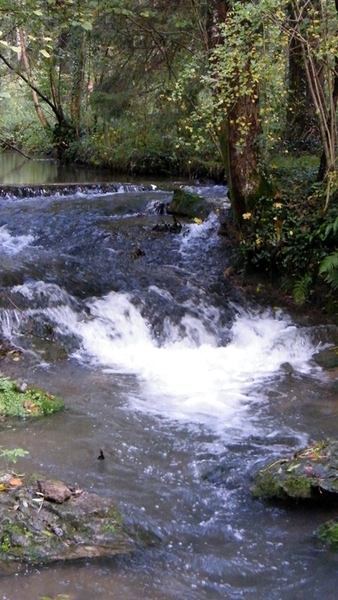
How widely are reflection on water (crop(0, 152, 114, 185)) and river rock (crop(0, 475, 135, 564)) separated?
14.0 m

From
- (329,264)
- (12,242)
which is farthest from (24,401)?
(12,242)

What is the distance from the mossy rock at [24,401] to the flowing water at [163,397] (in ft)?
0.65

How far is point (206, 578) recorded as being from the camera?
4.17 m

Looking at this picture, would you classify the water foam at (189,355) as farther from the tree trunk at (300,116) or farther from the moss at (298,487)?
the tree trunk at (300,116)

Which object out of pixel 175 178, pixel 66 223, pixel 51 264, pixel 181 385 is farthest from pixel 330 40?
pixel 175 178

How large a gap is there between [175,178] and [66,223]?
6027 mm

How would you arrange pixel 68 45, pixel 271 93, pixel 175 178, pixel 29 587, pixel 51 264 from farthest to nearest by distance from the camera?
pixel 68 45
pixel 175 178
pixel 51 264
pixel 271 93
pixel 29 587

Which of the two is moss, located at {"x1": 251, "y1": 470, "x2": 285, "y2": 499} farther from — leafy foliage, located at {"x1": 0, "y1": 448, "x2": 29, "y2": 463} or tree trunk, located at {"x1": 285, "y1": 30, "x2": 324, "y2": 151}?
tree trunk, located at {"x1": 285, "y1": 30, "x2": 324, "y2": 151}

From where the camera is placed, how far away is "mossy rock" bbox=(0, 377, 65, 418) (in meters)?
6.46

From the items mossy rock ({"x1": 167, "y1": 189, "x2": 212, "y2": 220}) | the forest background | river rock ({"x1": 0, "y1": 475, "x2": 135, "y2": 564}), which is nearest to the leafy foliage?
river rock ({"x1": 0, "y1": 475, "x2": 135, "y2": 564})

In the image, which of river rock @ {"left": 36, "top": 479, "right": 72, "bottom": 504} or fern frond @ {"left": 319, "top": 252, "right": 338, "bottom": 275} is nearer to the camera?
river rock @ {"left": 36, "top": 479, "right": 72, "bottom": 504}

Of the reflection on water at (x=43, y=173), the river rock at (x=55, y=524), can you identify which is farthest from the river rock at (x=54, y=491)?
the reflection on water at (x=43, y=173)

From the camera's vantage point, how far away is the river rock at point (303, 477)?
4.97 meters

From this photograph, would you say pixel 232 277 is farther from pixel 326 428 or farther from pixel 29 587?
pixel 29 587
